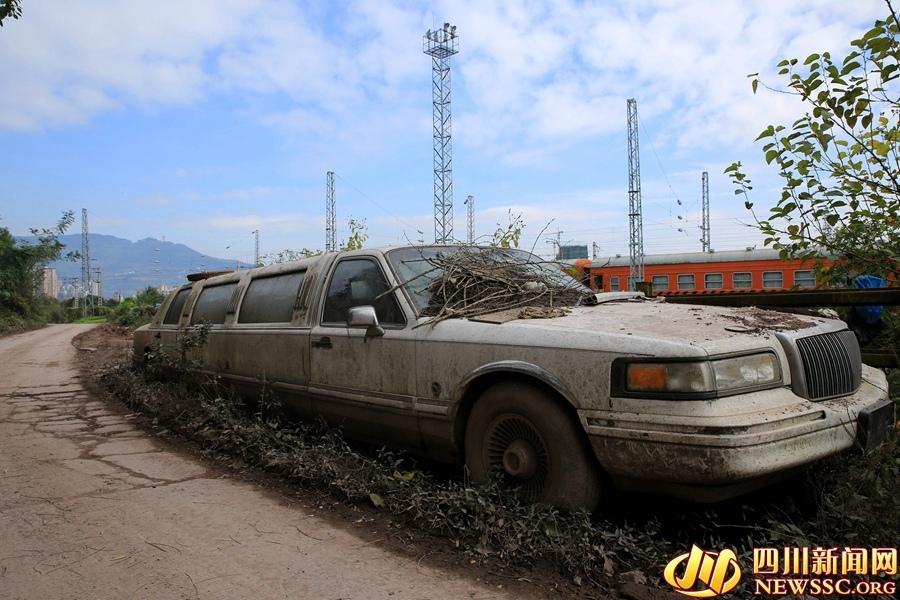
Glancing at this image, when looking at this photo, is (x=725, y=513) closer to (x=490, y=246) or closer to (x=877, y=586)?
(x=877, y=586)

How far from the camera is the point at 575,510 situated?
2998 millimetres

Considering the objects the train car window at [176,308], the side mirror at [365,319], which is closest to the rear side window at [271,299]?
the side mirror at [365,319]

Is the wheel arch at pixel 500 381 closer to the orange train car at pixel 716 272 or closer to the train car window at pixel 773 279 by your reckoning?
the orange train car at pixel 716 272

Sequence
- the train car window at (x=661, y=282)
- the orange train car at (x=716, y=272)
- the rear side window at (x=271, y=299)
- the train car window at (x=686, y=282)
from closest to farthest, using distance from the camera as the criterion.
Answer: the rear side window at (x=271, y=299) < the orange train car at (x=716, y=272) < the train car window at (x=686, y=282) < the train car window at (x=661, y=282)

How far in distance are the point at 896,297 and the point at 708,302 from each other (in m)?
1.50

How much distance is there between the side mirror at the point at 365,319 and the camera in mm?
3891

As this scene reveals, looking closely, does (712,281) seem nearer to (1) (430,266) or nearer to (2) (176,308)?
(2) (176,308)

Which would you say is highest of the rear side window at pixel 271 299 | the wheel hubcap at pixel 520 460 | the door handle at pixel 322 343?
the rear side window at pixel 271 299

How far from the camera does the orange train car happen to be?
16.3 meters

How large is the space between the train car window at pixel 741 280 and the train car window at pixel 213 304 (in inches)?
571

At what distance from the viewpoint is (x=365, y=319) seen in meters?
3.88

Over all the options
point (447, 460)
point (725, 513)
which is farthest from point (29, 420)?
point (725, 513)
